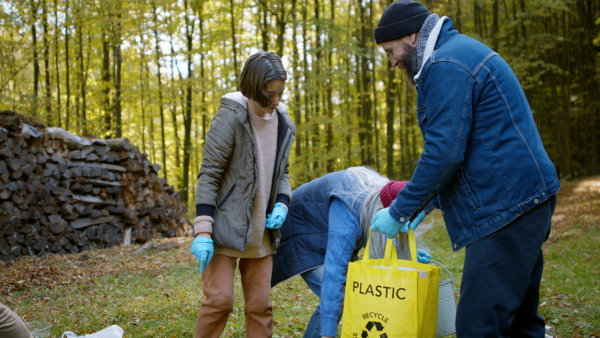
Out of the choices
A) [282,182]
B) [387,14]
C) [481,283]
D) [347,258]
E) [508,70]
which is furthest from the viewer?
[282,182]

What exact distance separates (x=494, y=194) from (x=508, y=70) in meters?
0.48

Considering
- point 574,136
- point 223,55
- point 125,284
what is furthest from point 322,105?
point 125,284

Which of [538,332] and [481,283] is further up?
[481,283]

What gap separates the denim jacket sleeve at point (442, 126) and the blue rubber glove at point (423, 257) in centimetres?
65

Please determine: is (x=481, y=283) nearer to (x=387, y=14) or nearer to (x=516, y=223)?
(x=516, y=223)

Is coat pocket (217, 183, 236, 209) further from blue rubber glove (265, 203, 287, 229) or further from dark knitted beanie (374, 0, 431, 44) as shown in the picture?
dark knitted beanie (374, 0, 431, 44)

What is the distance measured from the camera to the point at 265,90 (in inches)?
99.7

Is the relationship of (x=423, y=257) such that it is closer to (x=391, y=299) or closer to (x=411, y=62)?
(x=391, y=299)

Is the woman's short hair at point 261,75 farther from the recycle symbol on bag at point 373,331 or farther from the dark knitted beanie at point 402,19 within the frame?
the recycle symbol on bag at point 373,331

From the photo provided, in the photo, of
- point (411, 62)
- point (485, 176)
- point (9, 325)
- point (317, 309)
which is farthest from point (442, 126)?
point (9, 325)

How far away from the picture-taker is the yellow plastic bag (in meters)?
1.99

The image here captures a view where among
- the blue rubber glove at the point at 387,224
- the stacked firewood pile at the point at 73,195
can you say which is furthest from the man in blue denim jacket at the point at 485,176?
the stacked firewood pile at the point at 73,195

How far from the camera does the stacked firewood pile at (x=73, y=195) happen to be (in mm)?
7145

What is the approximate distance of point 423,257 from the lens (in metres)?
2.56
